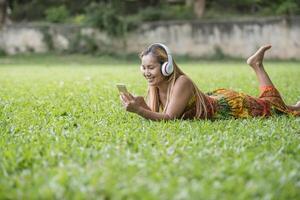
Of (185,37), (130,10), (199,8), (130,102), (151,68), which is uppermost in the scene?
(151,68)

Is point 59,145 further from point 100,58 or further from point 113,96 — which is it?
point 100,58

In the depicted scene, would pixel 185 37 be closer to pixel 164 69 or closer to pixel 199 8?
pixel 199 8

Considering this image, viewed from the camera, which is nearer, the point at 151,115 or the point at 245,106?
the point at 151,115

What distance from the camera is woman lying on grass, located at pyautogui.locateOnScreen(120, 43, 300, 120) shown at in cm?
462

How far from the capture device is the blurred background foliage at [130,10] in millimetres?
23547

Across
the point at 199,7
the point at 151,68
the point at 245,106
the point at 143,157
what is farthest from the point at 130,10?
the point at 143,157

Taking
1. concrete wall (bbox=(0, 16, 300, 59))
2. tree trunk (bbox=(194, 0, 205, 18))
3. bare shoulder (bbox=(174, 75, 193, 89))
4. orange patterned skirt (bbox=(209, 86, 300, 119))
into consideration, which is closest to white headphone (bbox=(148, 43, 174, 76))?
bare shoulder (bbox=(174, 75, 193, 89))

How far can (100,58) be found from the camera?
22.9 metres

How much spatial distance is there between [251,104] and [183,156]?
2184mm

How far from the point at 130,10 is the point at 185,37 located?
4.11 m

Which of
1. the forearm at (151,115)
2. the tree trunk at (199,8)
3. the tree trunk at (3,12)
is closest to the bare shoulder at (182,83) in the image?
the forearm at (151,115)

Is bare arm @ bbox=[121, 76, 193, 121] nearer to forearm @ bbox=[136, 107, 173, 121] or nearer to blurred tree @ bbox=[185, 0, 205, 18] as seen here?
forearm @ bbox=[136, 107, 173, 121]

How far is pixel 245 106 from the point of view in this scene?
5.11m

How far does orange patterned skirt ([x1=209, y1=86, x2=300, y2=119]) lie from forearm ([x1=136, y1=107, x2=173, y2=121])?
22.8 inches
